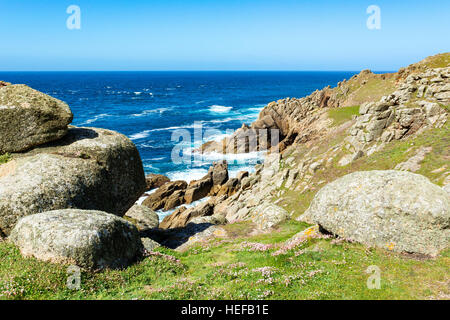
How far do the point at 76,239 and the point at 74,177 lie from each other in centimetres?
707

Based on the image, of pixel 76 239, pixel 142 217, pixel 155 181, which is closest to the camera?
pixel 76 239

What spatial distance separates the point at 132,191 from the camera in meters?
24.5

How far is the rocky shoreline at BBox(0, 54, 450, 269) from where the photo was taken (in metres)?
15.3

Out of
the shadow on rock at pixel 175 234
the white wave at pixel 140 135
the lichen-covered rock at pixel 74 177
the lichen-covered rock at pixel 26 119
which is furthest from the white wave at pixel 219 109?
the lichen-covered rock at pixel 26 119

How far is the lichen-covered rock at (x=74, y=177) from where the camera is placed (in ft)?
61.0

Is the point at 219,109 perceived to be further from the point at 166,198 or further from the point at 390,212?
the point at 390,212

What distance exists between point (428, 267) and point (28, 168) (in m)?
23.4

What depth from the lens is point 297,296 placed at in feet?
39.8

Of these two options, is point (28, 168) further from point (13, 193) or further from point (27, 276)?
point (27, 276)

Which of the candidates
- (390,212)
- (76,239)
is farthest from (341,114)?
(76,239)

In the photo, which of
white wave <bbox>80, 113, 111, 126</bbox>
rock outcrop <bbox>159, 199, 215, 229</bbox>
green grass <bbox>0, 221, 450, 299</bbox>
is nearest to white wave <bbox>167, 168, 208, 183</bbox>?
rock outcrop <bbox>159, 199, 215, 229</bbox>
